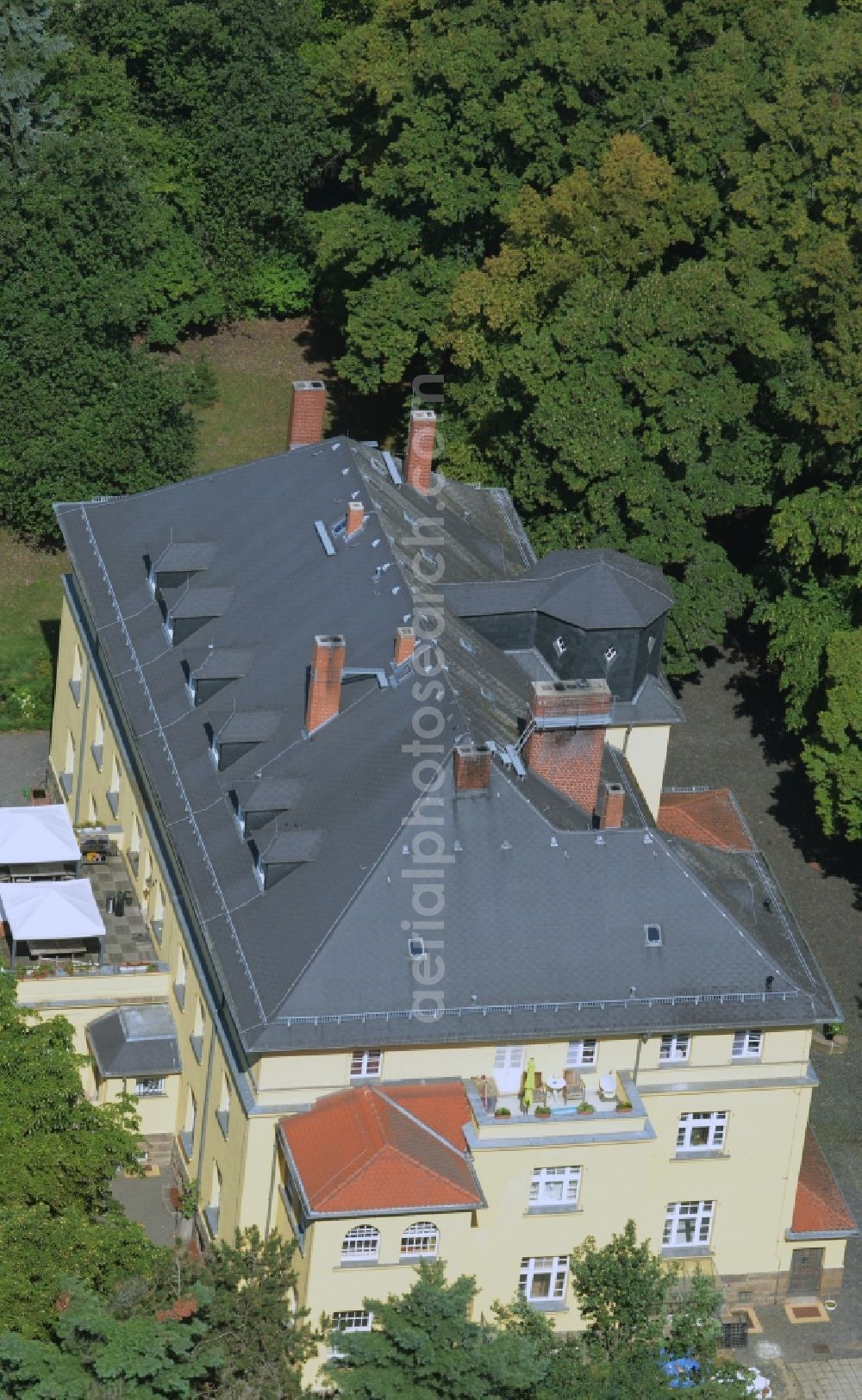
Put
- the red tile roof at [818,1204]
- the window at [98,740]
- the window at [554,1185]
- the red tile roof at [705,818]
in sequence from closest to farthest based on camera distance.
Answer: the window at [554,1185]
the red tile roof at [818,1204]
the red tile roof at [705,818]
the window at [98,740]

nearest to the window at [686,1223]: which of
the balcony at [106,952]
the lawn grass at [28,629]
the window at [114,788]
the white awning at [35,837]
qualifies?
the balcony at [106,952]

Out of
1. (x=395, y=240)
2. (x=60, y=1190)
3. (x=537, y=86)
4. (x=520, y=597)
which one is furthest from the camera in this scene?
(x=395, y=240)

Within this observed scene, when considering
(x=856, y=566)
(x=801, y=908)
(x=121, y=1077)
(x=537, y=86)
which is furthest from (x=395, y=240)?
(x=121, y=1077)

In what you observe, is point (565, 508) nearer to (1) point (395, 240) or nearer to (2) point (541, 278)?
(2) point (541, 278)

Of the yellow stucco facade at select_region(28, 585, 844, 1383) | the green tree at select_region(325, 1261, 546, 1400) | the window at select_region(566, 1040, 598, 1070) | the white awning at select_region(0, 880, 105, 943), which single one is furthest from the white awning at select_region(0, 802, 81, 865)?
the green tree at select_region(325, 1261, 546, 1400)

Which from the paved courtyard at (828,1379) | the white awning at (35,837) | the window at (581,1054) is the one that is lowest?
the paved courtyard at (828,1379)

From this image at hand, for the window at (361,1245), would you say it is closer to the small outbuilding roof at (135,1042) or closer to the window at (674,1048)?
the window at (674,1048)
